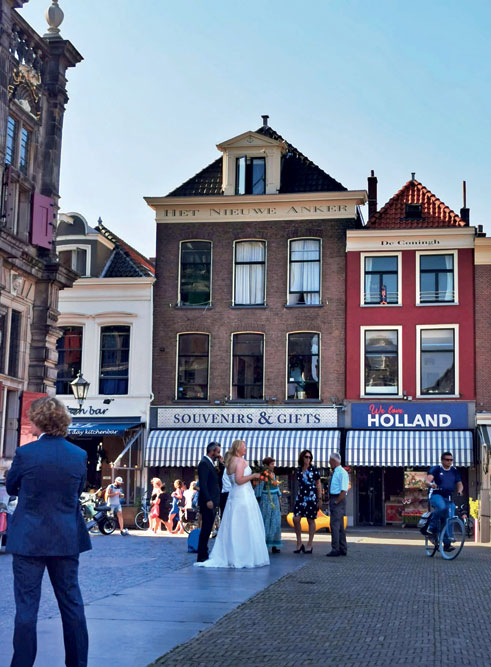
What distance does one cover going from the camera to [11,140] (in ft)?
73.4

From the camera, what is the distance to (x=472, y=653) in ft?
24.9

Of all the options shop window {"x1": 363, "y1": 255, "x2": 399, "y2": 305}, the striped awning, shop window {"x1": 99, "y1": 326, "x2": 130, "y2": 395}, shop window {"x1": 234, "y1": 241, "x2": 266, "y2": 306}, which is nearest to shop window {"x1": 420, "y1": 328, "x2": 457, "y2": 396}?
shop window {"x1": 363, "y1": 255, "x2": 399, "y2": 305}

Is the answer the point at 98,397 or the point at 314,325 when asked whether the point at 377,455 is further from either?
the point at 98,397

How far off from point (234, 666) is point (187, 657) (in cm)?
43

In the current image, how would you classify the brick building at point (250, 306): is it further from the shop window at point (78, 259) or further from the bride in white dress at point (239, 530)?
the bride in white dress at point (239, 530)

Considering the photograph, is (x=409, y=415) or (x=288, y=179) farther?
(x=288, y=179)

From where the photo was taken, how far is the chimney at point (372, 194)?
118 feet

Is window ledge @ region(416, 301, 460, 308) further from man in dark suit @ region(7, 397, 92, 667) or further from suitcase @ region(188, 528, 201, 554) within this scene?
man in dark suit @ region(7, 397, 92, 667)

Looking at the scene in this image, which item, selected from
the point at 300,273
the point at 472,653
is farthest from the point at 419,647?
the point at 300,273

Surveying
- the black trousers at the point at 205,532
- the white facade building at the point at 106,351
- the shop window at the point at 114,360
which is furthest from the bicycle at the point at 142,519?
the black trousers at the point at 205,532

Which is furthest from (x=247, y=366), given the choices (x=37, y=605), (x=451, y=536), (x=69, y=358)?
(x=37, y=605)

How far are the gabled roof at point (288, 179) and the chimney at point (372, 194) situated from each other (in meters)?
1.77

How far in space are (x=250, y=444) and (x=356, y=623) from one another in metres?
24.2

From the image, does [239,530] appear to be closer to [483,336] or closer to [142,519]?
[142,519]
